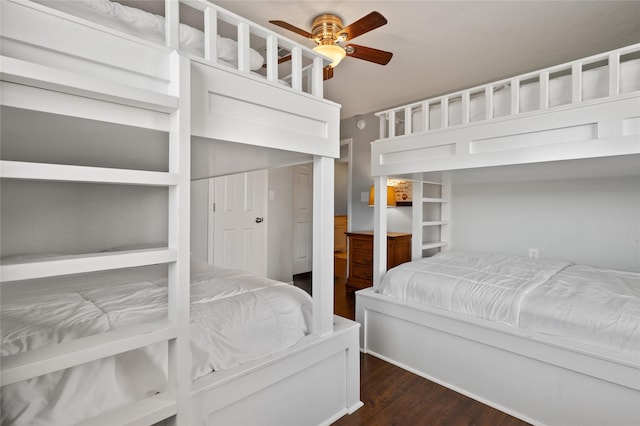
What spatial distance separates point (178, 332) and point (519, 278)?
6.77ft

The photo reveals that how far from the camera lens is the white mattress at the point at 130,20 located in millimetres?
1004

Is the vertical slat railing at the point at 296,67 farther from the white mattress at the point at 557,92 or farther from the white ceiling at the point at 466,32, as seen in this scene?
the white mattress at the point at 557,92

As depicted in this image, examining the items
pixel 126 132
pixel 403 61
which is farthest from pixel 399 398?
pixel 403 61

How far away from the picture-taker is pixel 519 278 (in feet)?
6.71

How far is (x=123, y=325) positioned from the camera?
3.69 feet

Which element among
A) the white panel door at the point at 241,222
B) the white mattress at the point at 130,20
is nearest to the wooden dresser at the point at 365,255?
the white panel door at the point at 241,222

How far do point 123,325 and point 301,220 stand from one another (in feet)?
12.8

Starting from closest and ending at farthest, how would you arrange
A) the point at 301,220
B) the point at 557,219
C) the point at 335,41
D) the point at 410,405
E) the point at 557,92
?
the point at 410,405 → the point at 557,92 → the point at 335,41 → the point at 557,219 → the point at 301,220

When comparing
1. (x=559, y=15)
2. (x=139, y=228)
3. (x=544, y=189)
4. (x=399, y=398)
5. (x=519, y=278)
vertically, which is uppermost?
(x=559, y=15)

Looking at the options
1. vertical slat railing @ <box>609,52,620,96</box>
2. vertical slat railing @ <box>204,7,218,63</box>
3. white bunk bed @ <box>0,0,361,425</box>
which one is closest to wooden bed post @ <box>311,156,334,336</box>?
white bunk bed @ <box>0,0,361,425</box>

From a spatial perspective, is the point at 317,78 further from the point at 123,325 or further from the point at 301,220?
the point at 301,220

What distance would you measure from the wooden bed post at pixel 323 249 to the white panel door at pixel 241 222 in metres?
2.31

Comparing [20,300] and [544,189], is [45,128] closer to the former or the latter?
A: [20,300]

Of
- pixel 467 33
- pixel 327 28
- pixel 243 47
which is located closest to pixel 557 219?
pixel 467 33
